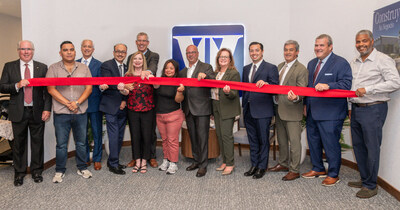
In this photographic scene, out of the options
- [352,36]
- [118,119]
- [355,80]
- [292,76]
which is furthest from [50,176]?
[352,36]

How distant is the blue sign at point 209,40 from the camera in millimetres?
5469

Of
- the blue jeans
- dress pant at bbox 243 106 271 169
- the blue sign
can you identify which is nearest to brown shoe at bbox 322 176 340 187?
dress pant at bbox 243 106 271 169

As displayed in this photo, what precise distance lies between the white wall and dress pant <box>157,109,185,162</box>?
1789 mm

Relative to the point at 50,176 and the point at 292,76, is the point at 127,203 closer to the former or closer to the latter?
the point at 50,176

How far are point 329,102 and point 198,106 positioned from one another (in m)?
1.56

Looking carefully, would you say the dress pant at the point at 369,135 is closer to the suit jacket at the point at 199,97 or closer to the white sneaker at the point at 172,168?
the suit jacket at the point at 199,97

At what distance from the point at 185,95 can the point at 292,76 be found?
1376 mm

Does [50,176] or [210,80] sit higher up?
[210,80]

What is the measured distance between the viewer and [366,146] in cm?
317

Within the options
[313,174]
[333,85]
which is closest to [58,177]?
[313,174]

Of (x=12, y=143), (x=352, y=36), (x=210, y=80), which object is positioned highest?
(x=352, y=36)

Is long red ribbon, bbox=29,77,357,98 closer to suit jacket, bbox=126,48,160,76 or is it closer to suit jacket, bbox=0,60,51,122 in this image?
suit jacket, bbox=0,60,51,122

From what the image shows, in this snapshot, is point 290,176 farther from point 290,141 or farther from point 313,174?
point 290,141

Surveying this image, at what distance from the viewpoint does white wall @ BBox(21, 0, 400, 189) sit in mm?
4305
